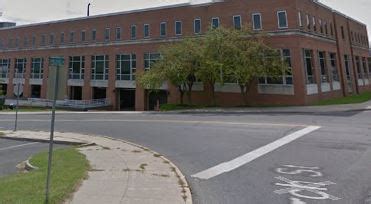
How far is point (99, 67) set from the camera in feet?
139

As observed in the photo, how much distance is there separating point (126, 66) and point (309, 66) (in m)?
23.1

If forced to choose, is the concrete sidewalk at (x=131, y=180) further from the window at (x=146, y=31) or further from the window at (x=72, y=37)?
the window at (x=72, y=37)

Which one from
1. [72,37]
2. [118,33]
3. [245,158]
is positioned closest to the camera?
[245,158]

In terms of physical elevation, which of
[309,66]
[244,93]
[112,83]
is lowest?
[244,93]

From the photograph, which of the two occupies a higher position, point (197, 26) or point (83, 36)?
point (83, 36)

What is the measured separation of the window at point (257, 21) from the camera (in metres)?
30.1

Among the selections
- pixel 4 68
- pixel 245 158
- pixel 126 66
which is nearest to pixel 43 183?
pixel 245 158

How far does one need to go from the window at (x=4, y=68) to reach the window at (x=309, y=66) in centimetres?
5200

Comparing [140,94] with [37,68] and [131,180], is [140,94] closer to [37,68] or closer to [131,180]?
[37,68]

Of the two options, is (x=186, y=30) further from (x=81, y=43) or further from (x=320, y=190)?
(x=320, y=190)

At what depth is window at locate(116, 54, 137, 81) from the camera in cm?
3897

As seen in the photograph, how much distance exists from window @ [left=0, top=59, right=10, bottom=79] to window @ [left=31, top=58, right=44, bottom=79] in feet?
26.7

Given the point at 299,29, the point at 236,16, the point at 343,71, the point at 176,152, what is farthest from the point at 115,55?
the point at 176,152

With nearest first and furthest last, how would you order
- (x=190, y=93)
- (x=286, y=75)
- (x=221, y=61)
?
(x=221, y=61) < (x=286, y=75) < (x=190, y=93)
